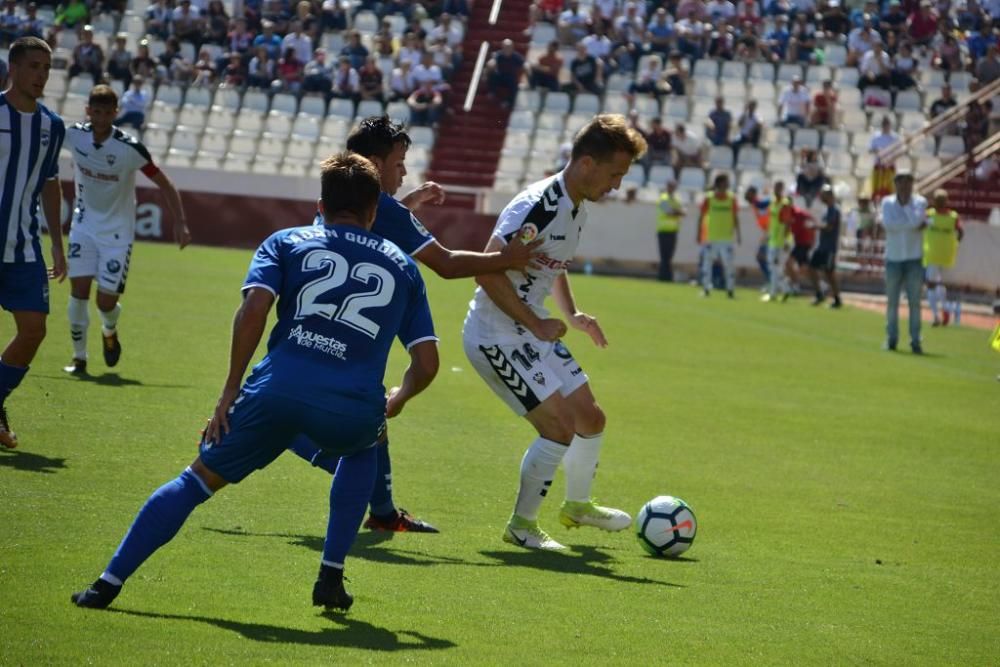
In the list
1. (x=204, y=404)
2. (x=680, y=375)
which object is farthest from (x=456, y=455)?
(x=680, y=375)

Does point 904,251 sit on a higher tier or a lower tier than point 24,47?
higher

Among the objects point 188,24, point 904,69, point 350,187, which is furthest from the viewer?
point 188,24

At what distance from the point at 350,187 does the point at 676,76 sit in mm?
32526

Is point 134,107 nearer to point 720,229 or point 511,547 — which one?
point 720,229

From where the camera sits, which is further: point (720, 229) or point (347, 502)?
point (720, 229)

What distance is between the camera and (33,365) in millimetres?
12883

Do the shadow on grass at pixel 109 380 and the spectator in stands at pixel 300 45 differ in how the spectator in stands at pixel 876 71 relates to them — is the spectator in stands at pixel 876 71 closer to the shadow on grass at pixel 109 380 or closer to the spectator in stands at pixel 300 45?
the spectator in stands at pixel 300 45

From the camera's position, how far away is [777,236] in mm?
30328

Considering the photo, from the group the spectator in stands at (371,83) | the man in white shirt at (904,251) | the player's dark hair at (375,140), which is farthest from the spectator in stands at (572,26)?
the player's dark hair at (375,140)

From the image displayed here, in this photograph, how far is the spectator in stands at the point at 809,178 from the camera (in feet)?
111

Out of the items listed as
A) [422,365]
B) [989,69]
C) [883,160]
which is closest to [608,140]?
[422,365]

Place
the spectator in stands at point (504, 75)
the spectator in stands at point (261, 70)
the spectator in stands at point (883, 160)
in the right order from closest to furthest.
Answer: the spectator in stands at point (883, 160) < the spectator in stands at point (504, 75) < the spectator in stands at point (261, 70)

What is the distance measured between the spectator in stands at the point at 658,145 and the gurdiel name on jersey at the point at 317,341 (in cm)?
3089

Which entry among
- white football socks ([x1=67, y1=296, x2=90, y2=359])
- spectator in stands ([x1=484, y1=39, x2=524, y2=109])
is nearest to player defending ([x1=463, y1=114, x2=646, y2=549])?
white football socks ([x1=67, y1=296, x2=90, y2=359])
